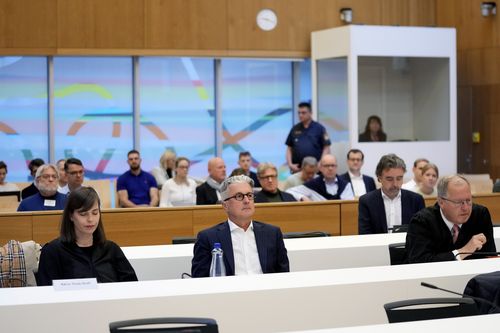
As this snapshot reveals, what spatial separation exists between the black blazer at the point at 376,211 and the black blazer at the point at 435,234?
153 centimetres

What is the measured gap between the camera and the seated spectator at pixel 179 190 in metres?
10.6

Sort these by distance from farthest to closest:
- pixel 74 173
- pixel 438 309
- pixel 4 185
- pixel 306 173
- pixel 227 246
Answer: pixel 4 185, pixel 306 173, pixel 74 173, pixel 227 246, pixel 438 309

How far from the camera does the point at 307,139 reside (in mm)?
13227

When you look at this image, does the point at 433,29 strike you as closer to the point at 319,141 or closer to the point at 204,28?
the point at 319,141

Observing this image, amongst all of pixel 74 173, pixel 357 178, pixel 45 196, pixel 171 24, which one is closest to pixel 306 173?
pixel 357 178

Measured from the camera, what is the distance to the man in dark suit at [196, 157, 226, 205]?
952 cm

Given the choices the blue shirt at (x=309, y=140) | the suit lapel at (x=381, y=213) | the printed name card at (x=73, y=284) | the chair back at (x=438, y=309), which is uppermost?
the blue shirt at (x=309, y=140)

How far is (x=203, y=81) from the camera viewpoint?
574 inches

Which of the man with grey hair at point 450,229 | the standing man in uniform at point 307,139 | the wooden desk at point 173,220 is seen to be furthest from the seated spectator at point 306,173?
the man with grey hair at point 450,229

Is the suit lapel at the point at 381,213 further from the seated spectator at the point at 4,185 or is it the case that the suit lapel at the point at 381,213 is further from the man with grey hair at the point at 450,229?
the seated spectator at the point at 4,185

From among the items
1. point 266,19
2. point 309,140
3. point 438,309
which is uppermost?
point 266,19

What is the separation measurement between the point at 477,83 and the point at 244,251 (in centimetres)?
1048

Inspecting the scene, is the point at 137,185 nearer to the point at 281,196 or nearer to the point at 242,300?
the point at 281,196

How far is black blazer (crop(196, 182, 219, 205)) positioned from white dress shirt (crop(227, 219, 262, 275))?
4300 millimetres
